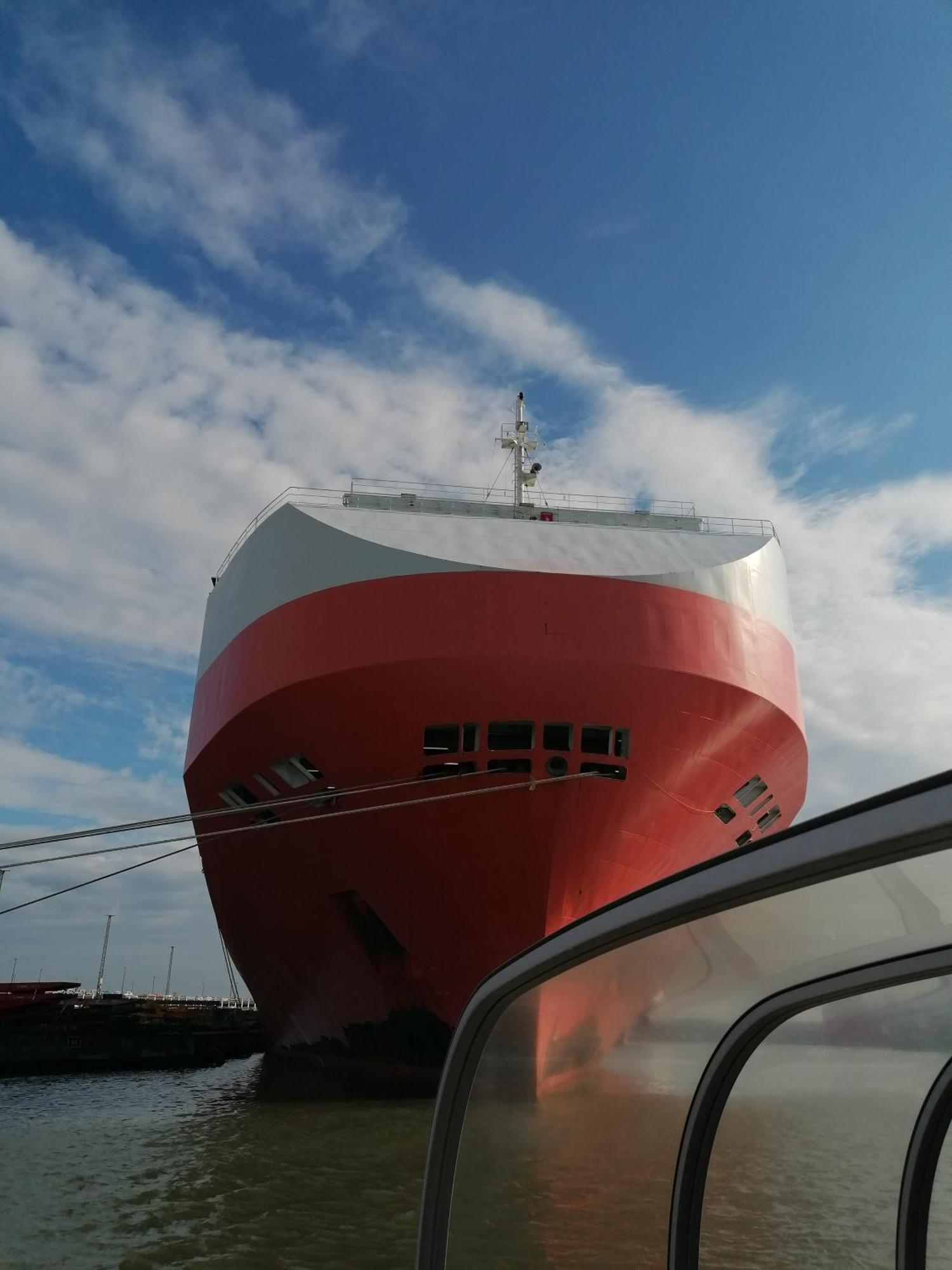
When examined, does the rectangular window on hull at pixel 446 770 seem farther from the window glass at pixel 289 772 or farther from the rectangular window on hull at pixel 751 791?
the rectangular window on hull at pixel 751 791

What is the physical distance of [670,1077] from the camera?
2.57m

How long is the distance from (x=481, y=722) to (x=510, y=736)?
1.44ft

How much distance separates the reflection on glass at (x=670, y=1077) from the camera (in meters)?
1.96

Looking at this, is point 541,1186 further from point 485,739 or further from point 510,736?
point 510,736

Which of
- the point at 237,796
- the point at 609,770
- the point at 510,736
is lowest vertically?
the point at 237,796

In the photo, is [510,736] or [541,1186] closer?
[541,1186]

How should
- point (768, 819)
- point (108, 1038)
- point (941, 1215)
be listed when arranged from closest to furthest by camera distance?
1. point (941, 1215)
2. point (768, 819)
3. point (108, 1038)

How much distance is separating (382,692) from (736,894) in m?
8.16

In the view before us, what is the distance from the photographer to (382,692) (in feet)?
31.3

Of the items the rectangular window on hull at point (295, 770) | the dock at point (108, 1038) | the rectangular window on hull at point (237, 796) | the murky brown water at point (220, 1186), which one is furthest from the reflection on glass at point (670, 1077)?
the dock at point (108, 1038)

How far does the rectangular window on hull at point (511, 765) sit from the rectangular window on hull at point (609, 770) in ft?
1.82

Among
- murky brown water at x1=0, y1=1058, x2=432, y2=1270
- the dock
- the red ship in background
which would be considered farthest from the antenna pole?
the dock

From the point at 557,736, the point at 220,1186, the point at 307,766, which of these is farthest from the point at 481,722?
the point at 220,1186

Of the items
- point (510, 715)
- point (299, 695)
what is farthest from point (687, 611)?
point (299, 695)
